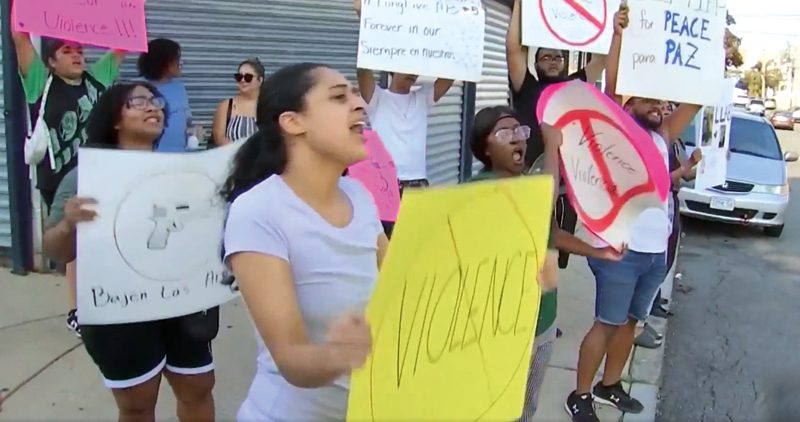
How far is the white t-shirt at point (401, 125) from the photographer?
15.7ft

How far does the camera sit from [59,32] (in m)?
4.01

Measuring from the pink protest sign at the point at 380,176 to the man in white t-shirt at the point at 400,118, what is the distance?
1.37ft

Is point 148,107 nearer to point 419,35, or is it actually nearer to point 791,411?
point 419,35

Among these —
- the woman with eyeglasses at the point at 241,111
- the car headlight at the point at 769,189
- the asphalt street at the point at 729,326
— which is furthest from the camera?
the car headlight at the point at 769,189

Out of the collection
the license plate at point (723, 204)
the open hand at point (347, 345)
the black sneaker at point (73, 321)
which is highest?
the open hand at point (347, 345)

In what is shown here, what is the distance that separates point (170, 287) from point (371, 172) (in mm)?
1717

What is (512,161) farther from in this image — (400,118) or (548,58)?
(548,58)

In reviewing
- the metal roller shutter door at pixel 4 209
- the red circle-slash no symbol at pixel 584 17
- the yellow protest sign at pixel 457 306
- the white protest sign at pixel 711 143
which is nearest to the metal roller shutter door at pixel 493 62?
the white protest sign at pixel 711 143

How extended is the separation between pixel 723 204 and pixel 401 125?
6646 mm

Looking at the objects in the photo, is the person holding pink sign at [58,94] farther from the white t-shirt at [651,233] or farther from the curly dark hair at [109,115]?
the white t-shirt at [651,233]

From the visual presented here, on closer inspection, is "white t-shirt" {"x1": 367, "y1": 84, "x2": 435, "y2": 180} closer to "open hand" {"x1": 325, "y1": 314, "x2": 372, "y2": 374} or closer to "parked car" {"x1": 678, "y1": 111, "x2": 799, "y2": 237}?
"open hand" {"x1": 325, "y1": 314, "x2": 372, "y2": 374}

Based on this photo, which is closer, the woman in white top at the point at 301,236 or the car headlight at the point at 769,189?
the woman in white top at the point at 301,236

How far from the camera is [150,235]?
2637mm

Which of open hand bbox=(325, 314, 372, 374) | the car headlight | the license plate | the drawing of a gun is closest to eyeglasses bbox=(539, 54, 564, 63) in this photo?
the drawing of a gun
